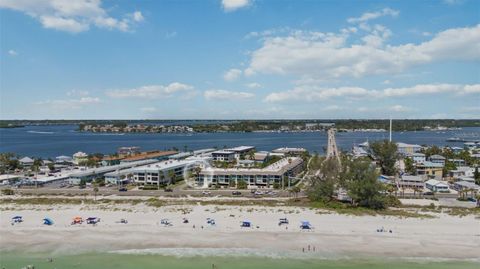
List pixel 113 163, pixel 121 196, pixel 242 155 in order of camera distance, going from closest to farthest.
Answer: pixel 121 196 < pixel 113 163 < pixel 242 155

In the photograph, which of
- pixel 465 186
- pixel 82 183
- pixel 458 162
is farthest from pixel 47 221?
pixel 458 162

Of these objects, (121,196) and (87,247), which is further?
(121,196)

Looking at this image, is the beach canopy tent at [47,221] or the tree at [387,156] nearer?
the beach canopy tent at [47,221]

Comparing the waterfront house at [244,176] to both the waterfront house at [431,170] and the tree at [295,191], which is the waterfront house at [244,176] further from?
the waterfront house at [431,170]

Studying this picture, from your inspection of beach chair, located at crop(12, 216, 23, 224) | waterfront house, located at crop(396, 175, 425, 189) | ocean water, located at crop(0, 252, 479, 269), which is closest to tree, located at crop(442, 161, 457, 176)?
waterfront house, located at crop(396, 175, 425, 189)

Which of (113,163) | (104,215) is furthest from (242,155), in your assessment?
(104,215)

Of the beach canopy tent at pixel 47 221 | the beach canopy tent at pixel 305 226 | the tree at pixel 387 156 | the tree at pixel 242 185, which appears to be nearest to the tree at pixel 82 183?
the beach canopy tent at pixel 47 221

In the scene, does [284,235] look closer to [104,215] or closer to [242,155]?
[104,215]

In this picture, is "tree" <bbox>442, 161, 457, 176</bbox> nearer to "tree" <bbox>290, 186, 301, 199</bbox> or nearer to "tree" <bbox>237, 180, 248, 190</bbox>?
"tree" <bbox>290, 186, 301, 199</bbox>
